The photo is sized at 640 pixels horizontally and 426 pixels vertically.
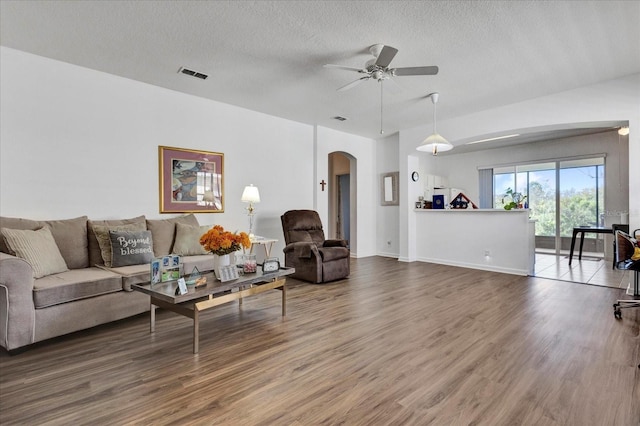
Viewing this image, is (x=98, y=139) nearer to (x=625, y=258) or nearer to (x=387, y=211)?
(x=387, y=211)

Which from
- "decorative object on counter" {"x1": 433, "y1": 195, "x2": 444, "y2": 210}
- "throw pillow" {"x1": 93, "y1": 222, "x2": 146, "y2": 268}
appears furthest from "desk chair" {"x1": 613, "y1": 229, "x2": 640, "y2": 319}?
"throw pillow" {"x1": 93, "y1": 222, "x2": 146, "y2": 268}

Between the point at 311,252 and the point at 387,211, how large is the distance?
3230 millimetres

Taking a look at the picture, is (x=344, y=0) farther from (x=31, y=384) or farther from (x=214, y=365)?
(x=31, y=384)

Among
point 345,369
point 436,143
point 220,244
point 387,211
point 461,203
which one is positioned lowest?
point 345,369

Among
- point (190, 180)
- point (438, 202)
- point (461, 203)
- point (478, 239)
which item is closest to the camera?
point (190, 180)

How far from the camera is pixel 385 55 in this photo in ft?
9.72

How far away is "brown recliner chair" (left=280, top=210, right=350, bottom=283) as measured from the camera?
4.59 meters

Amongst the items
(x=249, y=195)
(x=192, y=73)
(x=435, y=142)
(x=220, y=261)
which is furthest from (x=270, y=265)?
(x=435, y=142)

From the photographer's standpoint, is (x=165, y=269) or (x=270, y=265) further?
(x=270, y=265)

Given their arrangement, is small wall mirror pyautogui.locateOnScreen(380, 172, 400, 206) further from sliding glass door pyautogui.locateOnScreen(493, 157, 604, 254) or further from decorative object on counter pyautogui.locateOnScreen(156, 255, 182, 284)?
decorative object on counter pyautogui.locateOnScreen(156, 255, 182, 284)

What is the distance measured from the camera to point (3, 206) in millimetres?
3174

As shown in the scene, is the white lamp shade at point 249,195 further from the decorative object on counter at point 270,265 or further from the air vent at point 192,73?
the decorative object on counter at point 270,265

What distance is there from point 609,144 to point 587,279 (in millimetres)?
3573

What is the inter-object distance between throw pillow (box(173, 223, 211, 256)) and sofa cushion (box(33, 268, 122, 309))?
2.88 feet
